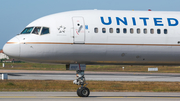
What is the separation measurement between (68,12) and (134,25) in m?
4.81

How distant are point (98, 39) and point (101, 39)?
0.21m

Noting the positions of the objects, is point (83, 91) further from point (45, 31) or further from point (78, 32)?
point (45, 31)

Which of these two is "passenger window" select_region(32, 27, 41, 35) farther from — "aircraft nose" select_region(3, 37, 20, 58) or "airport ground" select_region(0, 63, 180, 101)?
"airport ground" select_region(0, 63, 180, 101)


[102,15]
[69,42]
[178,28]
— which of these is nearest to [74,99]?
[69,42]

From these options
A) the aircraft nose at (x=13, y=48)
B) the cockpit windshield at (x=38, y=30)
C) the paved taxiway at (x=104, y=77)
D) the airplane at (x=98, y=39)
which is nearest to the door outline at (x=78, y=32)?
the airplane at (x=98, y=39)

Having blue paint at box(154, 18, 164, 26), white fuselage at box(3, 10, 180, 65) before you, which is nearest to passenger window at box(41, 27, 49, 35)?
white fuselage at box(3, 10, 180, 65)

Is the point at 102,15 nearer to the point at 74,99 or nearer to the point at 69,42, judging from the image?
the point at 69,42

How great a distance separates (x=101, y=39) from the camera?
21969mm

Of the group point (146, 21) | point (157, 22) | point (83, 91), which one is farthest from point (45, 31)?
point (157, 22)

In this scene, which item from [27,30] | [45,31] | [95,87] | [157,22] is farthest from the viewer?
[95,87]

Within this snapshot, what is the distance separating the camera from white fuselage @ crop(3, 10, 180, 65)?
2177 cm

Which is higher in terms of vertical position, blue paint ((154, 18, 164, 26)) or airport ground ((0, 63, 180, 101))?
blue paint ((154, 18, 164, 26))

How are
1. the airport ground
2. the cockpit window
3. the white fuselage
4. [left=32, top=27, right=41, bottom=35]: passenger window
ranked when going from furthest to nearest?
the airport ground
the cockpit window
[left=32, top=27, right=41, bottom=35]: passenger window
the white fuselage

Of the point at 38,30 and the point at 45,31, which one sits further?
the point at 38,30
